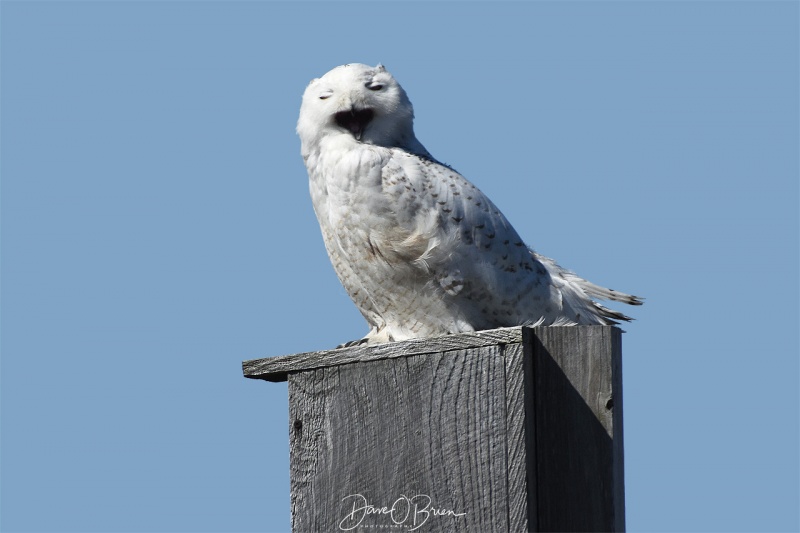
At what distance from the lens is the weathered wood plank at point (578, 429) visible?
3.61 meters

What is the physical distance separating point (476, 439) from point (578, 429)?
12.5 inches

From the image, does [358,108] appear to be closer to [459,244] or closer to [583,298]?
[459,244]

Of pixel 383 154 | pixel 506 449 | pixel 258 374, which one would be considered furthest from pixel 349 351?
pixel 383 154

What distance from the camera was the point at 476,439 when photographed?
11.8 ft

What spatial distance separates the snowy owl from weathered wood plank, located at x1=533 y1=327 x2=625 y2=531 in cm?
75

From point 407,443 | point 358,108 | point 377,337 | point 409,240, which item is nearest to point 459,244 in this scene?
point 409,240

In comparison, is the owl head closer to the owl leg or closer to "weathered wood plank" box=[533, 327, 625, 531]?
the owl leg

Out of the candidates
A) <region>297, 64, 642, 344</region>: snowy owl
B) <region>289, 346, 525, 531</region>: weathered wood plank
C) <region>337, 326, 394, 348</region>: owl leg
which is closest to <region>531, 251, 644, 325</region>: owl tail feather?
<region>297, 64, 642, 344</region>: snowy owl

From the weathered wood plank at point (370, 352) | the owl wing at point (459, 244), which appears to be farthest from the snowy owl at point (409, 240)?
the weathered wood plank at point (370, 352)

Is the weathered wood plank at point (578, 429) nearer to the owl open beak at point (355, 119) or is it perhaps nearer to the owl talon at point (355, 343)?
the owl talon at point (355, 343)

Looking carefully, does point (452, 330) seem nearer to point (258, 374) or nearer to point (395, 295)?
point (395, 295)

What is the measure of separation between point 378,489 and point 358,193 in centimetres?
123

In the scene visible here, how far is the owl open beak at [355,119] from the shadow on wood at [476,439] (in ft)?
3.81

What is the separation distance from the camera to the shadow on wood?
357cm
